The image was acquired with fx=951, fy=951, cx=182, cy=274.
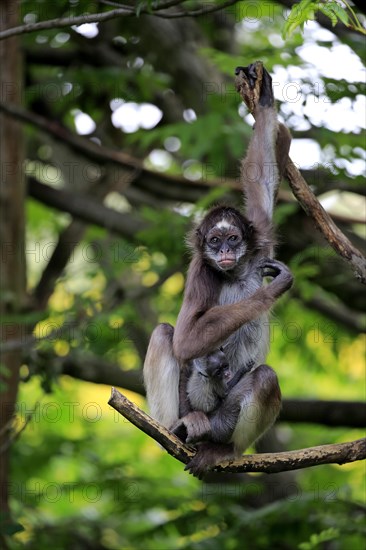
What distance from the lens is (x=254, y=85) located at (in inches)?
358

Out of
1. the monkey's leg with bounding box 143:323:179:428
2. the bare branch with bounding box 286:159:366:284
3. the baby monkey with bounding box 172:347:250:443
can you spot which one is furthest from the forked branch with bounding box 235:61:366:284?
the monkey's leg with bounding box 143:323:179:428

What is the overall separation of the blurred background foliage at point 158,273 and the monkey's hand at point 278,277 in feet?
9.76

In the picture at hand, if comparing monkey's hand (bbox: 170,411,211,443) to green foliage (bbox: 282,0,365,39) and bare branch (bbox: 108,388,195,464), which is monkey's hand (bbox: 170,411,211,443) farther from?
green foliage (bbox: 282,0,365,39)

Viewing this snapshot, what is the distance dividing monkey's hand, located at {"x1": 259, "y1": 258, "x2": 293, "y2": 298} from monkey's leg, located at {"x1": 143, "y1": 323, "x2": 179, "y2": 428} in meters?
1.30

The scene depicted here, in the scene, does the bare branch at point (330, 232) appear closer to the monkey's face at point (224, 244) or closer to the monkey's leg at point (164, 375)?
the monkey's face at point (224, 244)

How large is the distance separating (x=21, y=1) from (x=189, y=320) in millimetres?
5701

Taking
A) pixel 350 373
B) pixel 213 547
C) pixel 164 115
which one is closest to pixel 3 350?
pixel 213 547

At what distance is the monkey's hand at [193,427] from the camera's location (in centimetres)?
898

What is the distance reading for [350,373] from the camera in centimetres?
1905

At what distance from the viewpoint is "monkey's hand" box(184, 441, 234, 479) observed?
8898mm

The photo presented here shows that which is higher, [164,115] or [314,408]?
[164,115]

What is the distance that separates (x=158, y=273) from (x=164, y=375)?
489 cm

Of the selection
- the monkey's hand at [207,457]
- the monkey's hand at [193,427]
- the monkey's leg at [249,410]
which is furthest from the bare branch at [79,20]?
the monkey's hand at [207,457]

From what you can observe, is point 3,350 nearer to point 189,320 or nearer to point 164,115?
point 189,320
